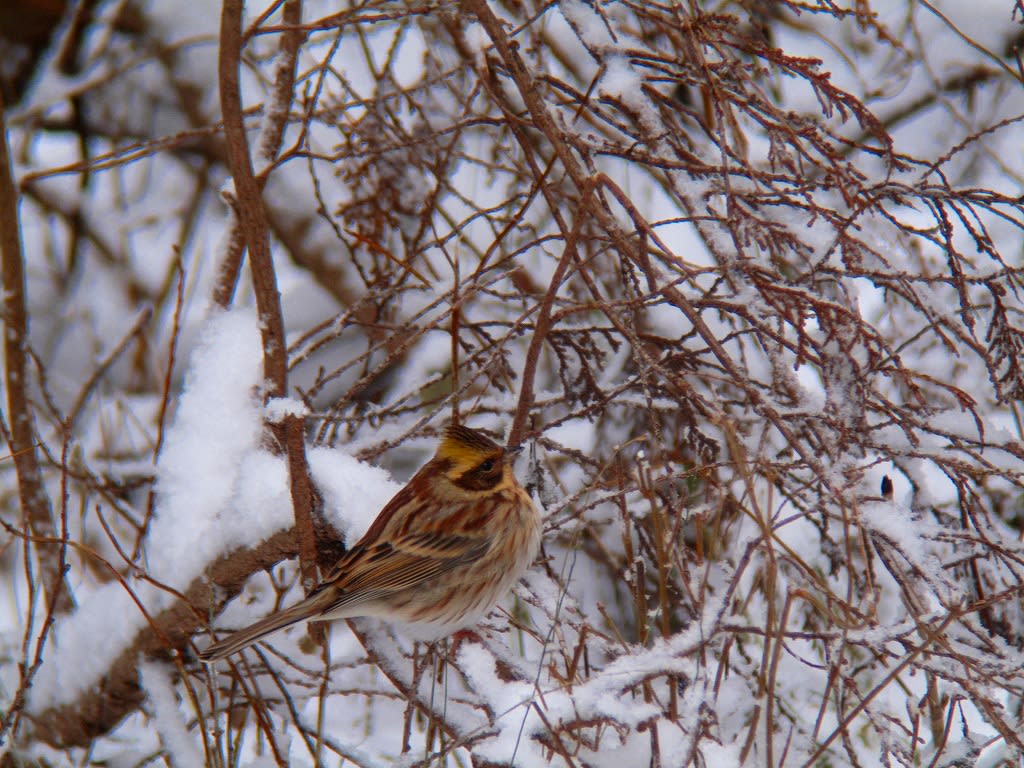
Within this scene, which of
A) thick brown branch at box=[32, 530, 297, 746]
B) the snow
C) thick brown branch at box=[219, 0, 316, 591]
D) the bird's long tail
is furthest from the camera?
the snow

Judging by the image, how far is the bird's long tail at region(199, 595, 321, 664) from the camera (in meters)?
3.15

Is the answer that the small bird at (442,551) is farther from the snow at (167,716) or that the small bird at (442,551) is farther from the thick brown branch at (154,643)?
the snow at (167,716)

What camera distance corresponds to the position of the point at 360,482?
11.4 ft

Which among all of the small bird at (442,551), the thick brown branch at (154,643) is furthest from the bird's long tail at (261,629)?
the thick brown branch at (154,643)

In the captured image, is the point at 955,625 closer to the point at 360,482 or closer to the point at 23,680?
the point at 360,482

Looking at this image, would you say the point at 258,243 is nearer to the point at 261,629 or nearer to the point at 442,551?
the point at 261,629

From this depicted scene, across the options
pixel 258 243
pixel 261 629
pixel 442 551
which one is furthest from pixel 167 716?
pixel 258 243

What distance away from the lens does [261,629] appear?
10.6 ft

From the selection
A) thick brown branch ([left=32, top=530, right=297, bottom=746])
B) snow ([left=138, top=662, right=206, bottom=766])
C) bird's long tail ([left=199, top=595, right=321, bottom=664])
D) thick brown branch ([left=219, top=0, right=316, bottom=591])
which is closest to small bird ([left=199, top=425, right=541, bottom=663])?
bird's long tail ([left=199, top=595, right=321, bottom=664])

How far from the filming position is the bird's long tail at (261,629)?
3150mm

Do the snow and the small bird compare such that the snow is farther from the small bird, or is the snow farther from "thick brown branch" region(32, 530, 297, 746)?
the small bird

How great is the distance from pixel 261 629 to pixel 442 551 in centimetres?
81

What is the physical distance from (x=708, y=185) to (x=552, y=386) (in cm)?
245

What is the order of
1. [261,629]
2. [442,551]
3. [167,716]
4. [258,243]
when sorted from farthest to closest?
[442,551], [167,716], [261,629], [258,243]
